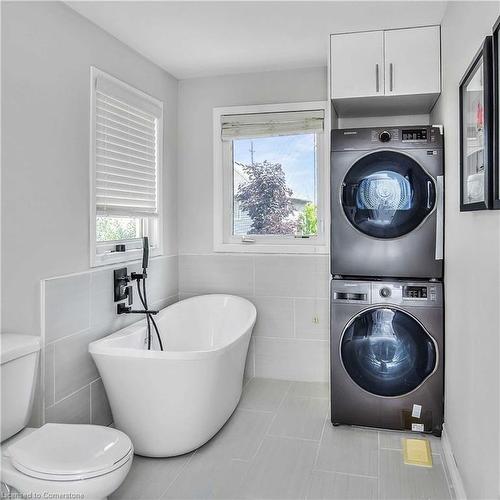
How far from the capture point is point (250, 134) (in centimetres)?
393

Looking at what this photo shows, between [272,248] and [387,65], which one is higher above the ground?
[387,65]

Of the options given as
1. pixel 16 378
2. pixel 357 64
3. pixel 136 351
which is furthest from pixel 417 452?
pixel 357 64

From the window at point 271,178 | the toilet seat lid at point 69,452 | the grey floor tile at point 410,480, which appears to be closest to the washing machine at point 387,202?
the window at point 271,178

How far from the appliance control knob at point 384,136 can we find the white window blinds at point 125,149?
1.70m

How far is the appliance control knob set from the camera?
2.94 m

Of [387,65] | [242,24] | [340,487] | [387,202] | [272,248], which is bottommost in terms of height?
[340,487]

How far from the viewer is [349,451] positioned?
2748 millimetres

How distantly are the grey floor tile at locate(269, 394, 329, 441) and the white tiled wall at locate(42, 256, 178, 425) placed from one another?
44.8 inches

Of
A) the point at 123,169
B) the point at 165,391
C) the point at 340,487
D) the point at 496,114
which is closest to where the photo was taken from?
the point at 496,114

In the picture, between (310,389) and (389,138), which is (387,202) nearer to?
(389,138)

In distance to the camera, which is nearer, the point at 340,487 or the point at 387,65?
the point at 340,487

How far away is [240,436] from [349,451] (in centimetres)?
66

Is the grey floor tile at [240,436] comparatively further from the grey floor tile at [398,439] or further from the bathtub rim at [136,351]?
the grey floor tile at [398,439]

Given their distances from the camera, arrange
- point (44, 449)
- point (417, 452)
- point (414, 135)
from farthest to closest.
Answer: point (414, 135) < point (417, 452) < point (44, 449)
